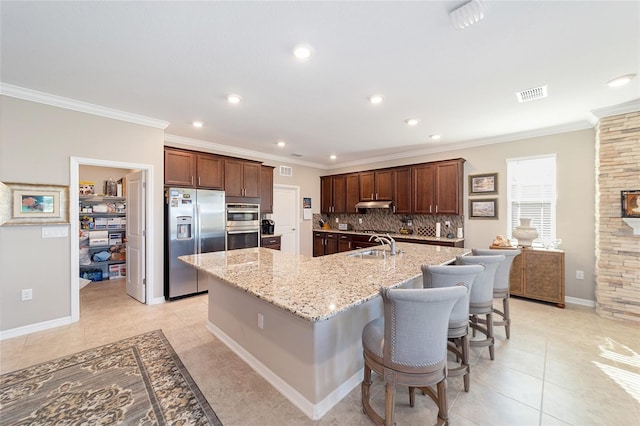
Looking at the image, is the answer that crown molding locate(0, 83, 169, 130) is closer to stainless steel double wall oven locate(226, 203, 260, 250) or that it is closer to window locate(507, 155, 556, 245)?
stainless steel double wall oven locate(226, 203, 260, 250)

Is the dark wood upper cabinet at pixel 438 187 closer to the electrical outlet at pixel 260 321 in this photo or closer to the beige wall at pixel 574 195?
the beige wall at pixel 574 195

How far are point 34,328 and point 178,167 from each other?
255cm

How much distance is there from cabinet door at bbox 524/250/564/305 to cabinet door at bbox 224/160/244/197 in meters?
4.91

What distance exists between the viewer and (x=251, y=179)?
5086mm

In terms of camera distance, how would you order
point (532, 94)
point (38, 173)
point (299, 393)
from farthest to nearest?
point (38, 173) → point (532, 94) → point (299, 393)

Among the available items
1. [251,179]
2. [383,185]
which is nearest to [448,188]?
[383,185]

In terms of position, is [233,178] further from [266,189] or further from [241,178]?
[266,189]

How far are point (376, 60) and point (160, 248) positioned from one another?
381 centimetres

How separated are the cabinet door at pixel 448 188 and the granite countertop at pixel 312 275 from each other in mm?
2018

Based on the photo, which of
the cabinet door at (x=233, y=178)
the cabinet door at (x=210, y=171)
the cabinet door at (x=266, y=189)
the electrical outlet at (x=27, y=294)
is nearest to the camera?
the electrical outlet at (x=27, y=294)

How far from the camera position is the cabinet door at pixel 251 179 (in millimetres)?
4976

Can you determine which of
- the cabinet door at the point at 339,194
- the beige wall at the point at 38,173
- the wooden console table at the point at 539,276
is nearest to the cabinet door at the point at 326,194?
the cabinet door at the point at 339,194

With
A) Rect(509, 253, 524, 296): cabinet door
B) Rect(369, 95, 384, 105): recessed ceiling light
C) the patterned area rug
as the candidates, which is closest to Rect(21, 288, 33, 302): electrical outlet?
the patterned area rug

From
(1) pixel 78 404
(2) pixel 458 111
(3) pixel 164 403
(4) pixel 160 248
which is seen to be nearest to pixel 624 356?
(2) pixel 458 111
